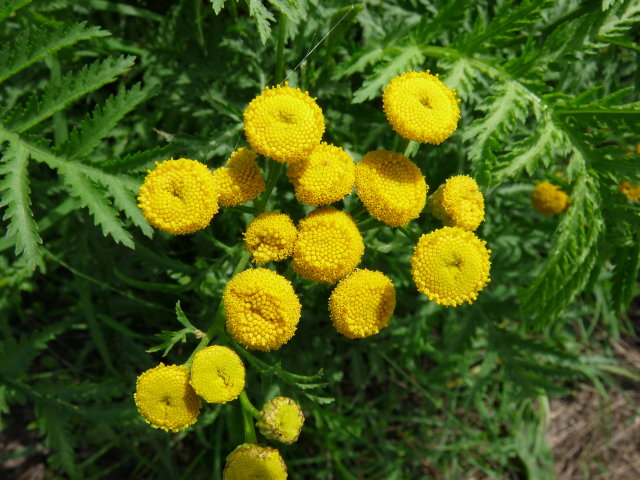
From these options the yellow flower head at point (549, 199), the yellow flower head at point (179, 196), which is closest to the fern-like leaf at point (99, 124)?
the yellow flower head at point (179, 196)

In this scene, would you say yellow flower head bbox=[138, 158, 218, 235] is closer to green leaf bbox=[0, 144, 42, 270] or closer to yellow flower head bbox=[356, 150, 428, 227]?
green leaf bbox=[0, 144, 42, 270]

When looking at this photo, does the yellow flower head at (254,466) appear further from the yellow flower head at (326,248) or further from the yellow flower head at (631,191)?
the yellow flower head at (631,191)

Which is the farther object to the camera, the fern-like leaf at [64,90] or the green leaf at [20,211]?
the fern-like leaf at [64,90]

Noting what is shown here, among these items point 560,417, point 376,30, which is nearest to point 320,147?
point 376,30

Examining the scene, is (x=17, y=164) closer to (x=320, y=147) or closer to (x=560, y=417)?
Answer: (x=320, y=147)

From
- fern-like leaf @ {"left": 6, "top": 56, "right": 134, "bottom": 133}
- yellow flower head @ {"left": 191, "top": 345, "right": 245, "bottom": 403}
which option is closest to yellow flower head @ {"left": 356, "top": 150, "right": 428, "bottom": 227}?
yellow flower head @ {"left": 191, "top": 345, "right": 245, "bottom": 403}

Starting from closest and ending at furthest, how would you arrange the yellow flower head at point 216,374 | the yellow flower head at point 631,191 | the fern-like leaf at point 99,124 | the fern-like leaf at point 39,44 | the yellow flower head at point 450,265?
1. the yellow flower head at point 216,374
2. the yellow flower head at point 450,265
3. the fern-like leaf at point 39,44
4. the fern-like leaf at point 99,124
5. the yellow flower head at point 631,191

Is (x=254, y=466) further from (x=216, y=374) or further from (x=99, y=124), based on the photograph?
(x=99, y=124)

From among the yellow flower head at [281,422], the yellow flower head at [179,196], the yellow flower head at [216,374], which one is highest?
the yellow flower head at [179,196]
